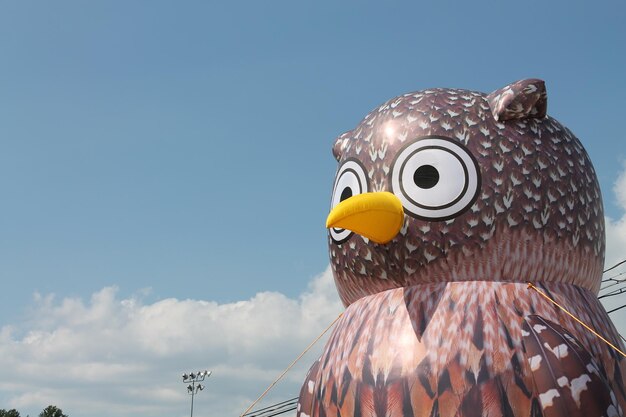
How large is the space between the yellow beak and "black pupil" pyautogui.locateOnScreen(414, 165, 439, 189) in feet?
Result: 0.87

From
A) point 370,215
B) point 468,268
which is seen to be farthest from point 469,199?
point 370,215

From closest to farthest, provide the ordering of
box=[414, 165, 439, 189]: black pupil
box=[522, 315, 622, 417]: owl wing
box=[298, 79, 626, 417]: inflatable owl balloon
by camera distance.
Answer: box=[522, 315, 622, 417]: owl wing, box=[298, 79, 626, 417]: inflatable owl balloon, box=[414, 165, 439, 189]: black pupil

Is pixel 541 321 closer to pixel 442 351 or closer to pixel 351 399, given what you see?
pixel 442 351

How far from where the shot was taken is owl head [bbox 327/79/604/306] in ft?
20.1

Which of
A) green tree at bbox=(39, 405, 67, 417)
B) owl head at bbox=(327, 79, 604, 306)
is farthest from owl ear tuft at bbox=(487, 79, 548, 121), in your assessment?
green tree at bbox=(39, 405, 67, 417)

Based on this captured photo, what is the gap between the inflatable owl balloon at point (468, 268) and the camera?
5492 mm

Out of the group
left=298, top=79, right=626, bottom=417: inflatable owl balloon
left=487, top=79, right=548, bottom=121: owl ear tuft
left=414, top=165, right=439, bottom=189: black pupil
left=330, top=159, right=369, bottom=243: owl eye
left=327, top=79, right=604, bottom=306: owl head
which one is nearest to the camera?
left=298, top=79, right=626, bottom=417: inflatable owl balloon

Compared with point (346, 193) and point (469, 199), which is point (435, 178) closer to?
point (469, 199)

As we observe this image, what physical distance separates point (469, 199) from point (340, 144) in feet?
6.23

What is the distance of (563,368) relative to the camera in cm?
546

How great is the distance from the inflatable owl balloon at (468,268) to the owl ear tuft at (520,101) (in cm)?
1

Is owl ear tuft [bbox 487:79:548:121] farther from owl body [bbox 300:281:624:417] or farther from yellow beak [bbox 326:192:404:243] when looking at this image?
owl body [bbox 300:281:624:417]

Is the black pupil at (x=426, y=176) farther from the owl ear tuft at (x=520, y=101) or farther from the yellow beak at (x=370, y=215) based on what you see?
the owl ear tuft at (x=520, y=101)

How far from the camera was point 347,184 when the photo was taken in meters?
6.88
